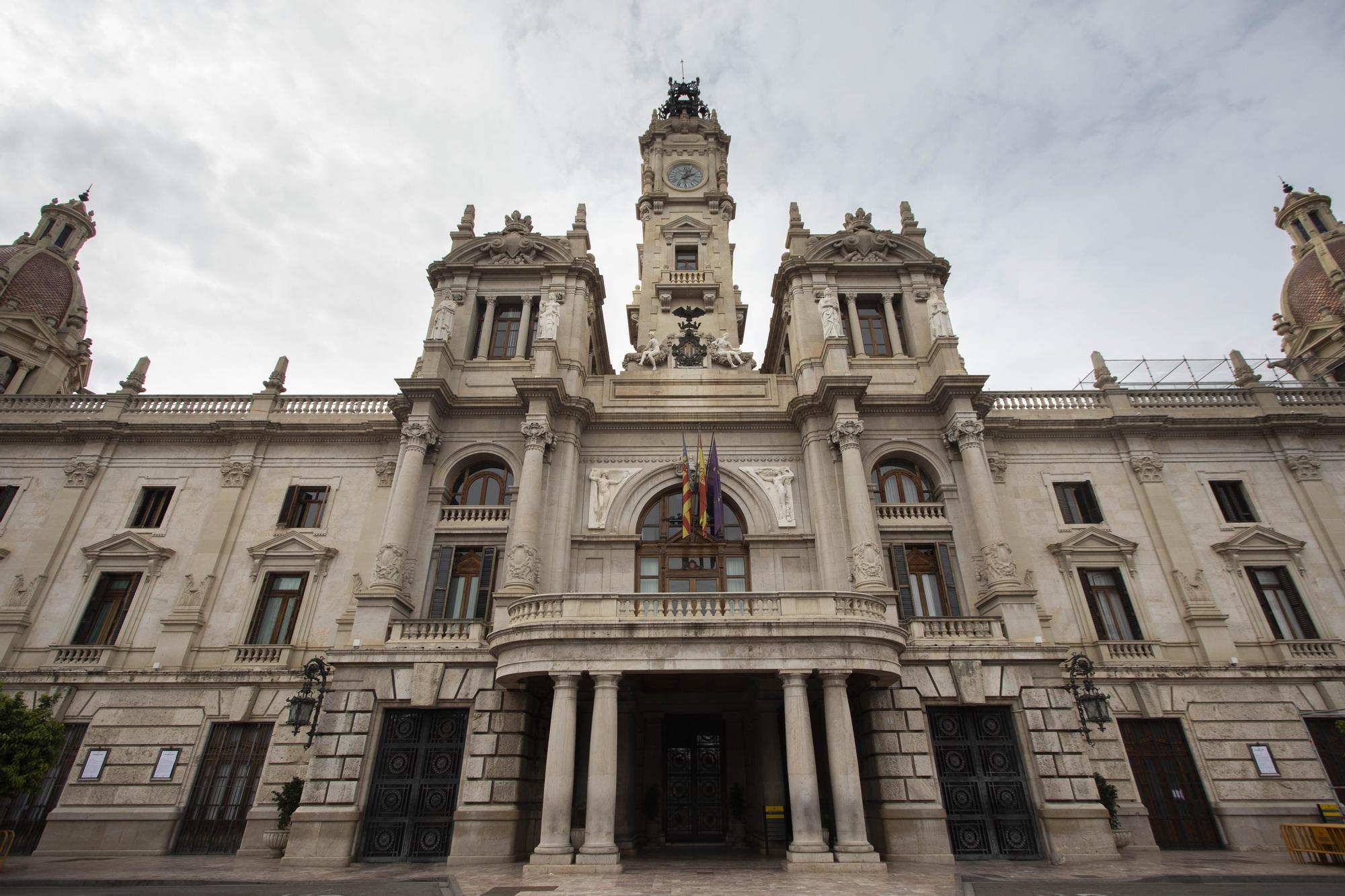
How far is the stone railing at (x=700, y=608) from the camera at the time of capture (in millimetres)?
17297

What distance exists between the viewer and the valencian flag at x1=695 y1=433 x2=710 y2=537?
73.5 ft

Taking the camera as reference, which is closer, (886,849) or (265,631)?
(886,849)

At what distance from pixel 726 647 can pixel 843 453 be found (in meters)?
9.55

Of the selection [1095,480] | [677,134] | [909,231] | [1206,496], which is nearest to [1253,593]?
[1206,496]

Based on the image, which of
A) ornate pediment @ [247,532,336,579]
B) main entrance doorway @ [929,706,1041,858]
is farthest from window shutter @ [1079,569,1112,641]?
ornate pediment @ [247,532,336,579]

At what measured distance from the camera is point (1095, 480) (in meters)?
26.1

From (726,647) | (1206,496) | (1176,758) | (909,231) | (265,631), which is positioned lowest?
(1176,758)

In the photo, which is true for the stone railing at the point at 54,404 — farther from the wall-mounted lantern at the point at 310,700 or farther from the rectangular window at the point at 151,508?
the wall-mounted lantern at the point at 310,700

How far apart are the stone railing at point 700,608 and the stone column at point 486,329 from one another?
13604mm

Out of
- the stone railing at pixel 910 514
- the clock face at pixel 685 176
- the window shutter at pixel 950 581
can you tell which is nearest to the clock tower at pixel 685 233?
the clock face at pixel 685 176

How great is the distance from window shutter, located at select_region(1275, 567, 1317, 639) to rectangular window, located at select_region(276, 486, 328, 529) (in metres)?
35.3

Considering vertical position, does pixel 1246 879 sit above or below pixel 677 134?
below

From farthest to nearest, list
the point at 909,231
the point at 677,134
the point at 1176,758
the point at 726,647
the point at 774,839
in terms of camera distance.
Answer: the point at 677,134 < the point at 909,231 < the point at 1176,758 < the point at 774,839 < the point at 726,647

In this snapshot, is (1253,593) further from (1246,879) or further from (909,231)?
(909,231)
